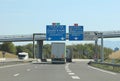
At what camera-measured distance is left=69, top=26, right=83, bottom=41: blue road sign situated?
248ft

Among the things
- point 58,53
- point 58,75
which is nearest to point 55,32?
point 58,53

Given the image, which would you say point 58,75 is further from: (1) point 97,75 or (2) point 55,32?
(2) point 55,32

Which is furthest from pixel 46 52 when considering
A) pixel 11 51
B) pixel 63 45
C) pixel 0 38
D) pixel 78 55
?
pixel 63 45

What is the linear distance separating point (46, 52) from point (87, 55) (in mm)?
18900

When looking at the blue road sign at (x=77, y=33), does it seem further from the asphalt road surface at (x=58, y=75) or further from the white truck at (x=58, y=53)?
the asphalt road surface at (x=58, y=75)

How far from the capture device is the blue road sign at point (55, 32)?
245 feet

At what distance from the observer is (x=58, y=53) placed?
73.9m

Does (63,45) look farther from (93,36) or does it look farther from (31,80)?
(31,80)

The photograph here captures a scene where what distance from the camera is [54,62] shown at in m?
73.6

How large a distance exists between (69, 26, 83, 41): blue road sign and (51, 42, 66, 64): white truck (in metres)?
2.74

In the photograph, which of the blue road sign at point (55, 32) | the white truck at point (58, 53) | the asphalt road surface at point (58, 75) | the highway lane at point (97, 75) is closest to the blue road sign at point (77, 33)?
the blue road sign at point (55, 32)

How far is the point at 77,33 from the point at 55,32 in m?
4.13

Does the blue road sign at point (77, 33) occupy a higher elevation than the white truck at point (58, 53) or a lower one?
higher

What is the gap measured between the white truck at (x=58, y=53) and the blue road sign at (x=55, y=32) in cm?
124
